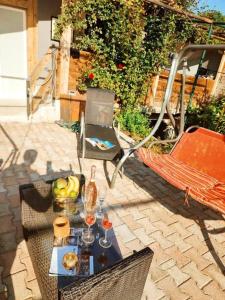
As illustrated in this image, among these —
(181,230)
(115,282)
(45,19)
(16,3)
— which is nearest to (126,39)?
(45,19)

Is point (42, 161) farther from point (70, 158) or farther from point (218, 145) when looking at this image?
point (218, 145)

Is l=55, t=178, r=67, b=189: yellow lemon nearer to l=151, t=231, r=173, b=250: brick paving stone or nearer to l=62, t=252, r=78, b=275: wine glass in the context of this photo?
l=62, t=252, r=78, b=275: wine glass

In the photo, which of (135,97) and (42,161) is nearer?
(42,161)

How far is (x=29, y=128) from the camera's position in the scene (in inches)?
231

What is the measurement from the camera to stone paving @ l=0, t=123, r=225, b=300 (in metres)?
2.35

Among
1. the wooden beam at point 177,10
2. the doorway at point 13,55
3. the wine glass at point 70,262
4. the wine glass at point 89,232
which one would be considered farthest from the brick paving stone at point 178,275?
the wooden beam at point 177,10


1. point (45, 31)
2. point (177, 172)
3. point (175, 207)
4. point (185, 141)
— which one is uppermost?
point (45, 31)

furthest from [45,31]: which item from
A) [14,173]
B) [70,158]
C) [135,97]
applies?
[14,173]

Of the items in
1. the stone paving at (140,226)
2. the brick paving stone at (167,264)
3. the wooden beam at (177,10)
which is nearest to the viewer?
the stone paving at (140,226)

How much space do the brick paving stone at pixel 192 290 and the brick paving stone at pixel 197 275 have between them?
5 centimetres

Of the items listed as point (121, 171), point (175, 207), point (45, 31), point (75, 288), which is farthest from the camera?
point (45, 31)

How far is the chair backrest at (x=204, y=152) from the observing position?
3.36 m

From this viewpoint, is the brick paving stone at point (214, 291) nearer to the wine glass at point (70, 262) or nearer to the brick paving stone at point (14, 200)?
the wine glass at point (70, 262)

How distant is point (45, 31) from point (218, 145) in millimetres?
7256
